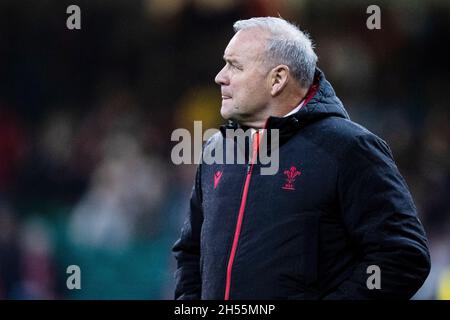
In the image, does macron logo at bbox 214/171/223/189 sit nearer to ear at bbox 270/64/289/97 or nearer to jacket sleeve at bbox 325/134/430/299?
ear at bbox 270/64/289/97

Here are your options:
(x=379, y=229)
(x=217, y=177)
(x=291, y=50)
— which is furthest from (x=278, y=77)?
(x=379, y=229)

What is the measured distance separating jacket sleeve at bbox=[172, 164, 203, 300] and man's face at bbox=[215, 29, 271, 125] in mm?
314

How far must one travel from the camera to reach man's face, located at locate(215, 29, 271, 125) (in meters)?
3.17

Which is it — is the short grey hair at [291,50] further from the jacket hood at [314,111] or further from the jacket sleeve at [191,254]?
the jacket sleeve at [191,254]

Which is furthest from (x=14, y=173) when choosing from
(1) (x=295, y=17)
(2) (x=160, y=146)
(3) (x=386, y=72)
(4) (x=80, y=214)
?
(3) (x=386, y=72)

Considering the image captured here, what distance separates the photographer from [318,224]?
2.95m

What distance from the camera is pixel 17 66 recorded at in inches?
339

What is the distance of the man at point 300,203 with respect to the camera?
2900 millimetres

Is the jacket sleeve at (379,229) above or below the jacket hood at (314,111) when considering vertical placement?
below

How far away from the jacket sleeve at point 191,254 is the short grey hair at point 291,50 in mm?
504

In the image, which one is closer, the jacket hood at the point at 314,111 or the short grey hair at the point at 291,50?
the jacket hood at the point at 314,111

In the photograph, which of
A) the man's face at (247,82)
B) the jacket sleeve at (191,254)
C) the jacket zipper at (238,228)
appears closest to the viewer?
the jacket zipper at (238,228)

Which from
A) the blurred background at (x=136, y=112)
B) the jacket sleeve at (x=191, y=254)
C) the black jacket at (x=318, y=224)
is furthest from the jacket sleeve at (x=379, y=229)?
the blurred background at (x=136, y=112)

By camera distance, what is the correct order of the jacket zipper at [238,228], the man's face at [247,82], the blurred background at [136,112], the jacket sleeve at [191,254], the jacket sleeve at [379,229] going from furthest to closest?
the blurred background at [136,112] → the jacket sleeve at [191,254] → the man's face at [247,82] → the jacket zipper at [238,228] → the jacket sleeve at [379,229]
